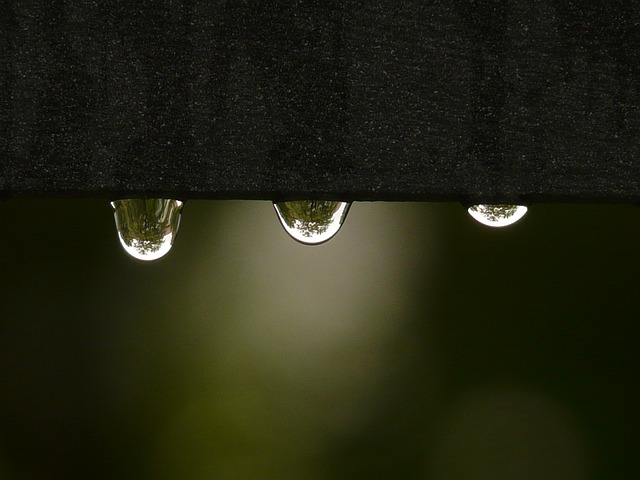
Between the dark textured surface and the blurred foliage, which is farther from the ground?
the blurred foliage

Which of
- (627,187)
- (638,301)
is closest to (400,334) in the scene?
(638,301)

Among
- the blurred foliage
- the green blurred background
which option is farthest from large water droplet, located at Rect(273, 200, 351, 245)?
the green blurred background

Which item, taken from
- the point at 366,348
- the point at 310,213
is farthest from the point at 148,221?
the point at 366,348

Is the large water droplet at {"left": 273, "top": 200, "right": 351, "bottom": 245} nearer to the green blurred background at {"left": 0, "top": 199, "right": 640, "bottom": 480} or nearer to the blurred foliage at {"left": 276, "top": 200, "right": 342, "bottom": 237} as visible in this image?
the blurred foliage at {"left": 276, "top": 200, "right": 342, "bottom": 237}

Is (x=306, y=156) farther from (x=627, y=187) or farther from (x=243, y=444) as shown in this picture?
(x=243, y=444)

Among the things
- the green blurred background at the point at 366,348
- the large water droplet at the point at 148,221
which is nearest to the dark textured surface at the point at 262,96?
the large water droplet at the point at 148,221

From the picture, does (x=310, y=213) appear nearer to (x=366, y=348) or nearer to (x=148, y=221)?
(x=148, y=221)

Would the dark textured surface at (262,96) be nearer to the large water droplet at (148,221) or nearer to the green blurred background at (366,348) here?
the large water droplet at (148,221)
